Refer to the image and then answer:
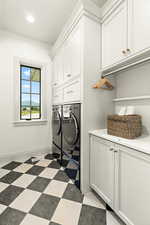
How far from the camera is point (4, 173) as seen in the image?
193 cm

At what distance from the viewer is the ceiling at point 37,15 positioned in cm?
169

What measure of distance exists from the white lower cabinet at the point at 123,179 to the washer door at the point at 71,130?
0.93 feet

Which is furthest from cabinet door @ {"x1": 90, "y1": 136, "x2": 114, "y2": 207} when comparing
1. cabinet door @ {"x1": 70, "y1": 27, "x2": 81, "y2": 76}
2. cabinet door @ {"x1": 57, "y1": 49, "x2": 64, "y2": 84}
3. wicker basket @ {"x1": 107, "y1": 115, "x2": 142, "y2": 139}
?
cabinet door @ {"x1": 57, "y1": 49, "x2": 64, "y2": 84}

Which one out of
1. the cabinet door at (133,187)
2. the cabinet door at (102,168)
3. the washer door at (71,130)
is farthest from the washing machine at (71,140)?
the cabinet door at (133,187)

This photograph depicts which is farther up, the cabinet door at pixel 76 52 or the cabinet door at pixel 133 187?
the cabinet door at pixel 76 52

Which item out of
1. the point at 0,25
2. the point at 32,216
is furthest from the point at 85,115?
the point at 0,25

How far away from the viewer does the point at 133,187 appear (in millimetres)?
954

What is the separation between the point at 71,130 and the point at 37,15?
201 centimetres

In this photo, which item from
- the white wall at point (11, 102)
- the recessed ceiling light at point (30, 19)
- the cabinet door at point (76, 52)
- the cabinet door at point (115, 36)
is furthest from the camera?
the white wall at point (11, 102)

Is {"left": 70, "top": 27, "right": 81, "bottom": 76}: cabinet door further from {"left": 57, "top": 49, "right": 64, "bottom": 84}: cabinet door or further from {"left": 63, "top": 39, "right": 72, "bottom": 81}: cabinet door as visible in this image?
{"left": 57, "top": 49, "right": 64, "bottom": 84}: cabinet door

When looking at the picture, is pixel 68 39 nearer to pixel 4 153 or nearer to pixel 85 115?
pixel 85 115

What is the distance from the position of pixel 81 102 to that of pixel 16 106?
5.39 feet

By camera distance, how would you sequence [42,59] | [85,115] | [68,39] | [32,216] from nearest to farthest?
[32,216] < [85,115] < [68,39] < [42,59]

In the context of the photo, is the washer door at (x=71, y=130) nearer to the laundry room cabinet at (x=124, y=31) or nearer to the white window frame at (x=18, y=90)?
the laundry room cabinet at (x=124, y=31)
